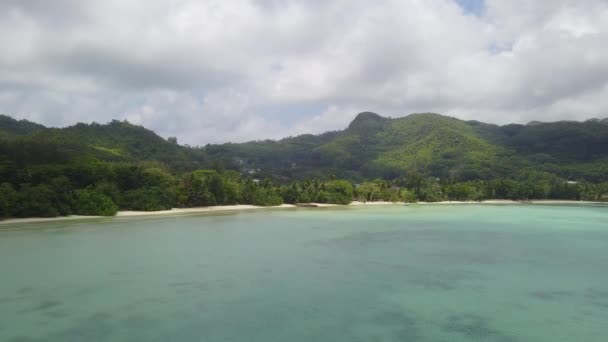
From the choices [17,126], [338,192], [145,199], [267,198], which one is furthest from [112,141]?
[338,192]

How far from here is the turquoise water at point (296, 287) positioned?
453 inches

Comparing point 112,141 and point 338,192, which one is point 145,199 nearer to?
point 338,192

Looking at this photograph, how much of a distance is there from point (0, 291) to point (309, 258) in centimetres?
1340

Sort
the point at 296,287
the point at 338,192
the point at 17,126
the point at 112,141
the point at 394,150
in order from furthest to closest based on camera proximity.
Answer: the point at 394,150 → the point at 17,126 → the point at 112,141 → the point at 338,192 → the point at 296,287

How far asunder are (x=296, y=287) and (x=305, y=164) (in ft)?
419

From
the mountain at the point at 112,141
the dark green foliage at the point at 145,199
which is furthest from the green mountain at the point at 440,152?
the dark green foliage at the point at 145,199

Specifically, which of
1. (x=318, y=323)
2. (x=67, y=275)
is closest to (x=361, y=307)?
(x=318, y=323)

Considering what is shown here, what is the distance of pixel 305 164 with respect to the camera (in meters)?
144

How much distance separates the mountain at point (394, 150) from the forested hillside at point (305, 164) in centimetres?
41

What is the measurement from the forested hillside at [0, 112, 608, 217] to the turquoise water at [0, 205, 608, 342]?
10.4 meters

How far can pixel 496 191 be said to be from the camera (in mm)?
83312

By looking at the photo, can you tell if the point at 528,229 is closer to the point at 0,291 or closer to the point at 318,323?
the point at 318,323

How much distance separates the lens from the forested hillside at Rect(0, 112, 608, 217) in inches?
1587

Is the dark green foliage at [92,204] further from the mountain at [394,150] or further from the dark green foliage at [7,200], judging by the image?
the mountain at [394,150]
